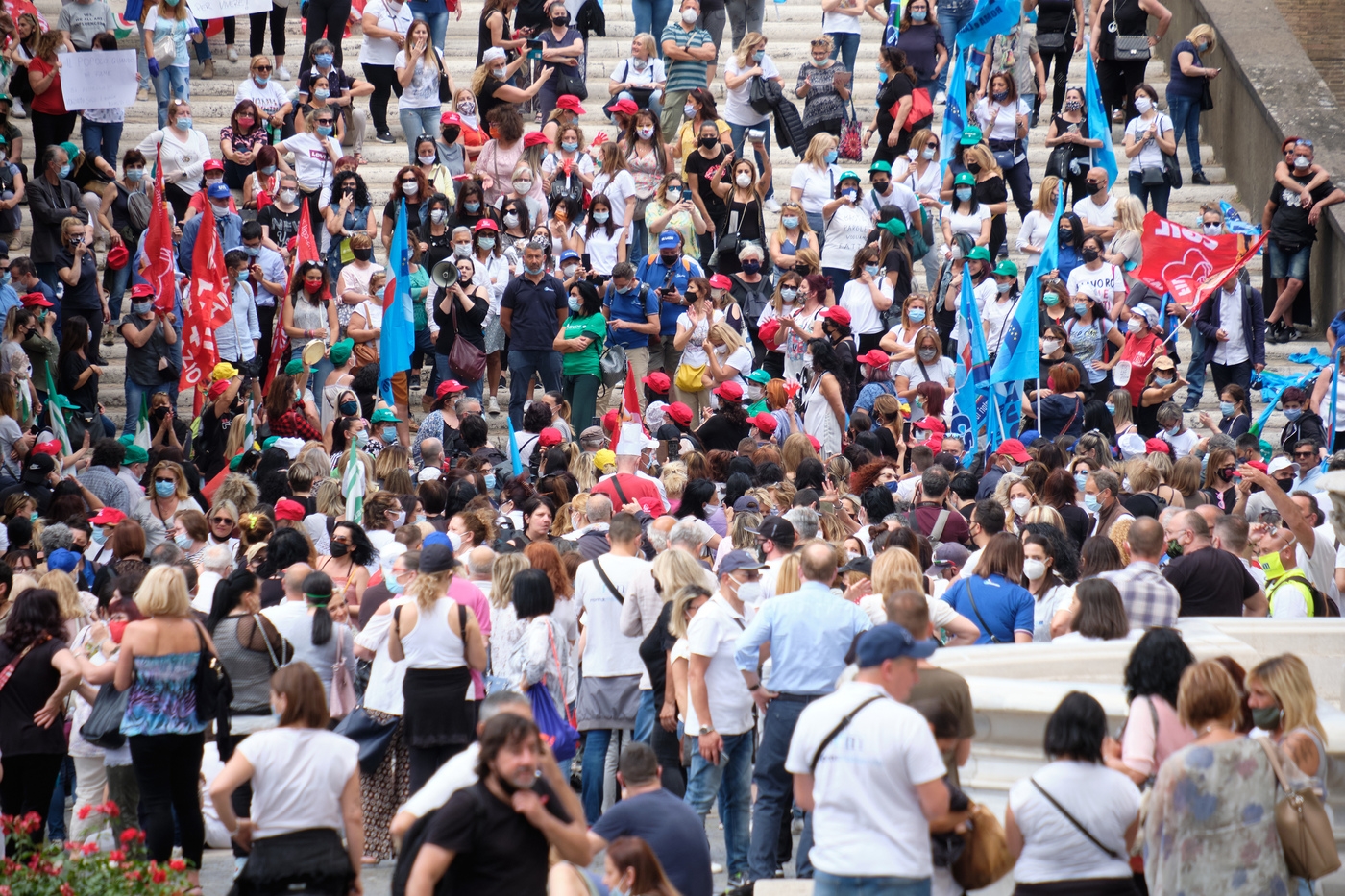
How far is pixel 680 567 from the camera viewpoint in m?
8.46

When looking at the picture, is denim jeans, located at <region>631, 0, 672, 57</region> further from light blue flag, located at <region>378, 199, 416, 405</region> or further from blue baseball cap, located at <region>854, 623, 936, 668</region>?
blue baseball cap, located at <region>854, 623, 936, 668</region>

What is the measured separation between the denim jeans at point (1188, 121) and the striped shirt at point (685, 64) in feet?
17.1

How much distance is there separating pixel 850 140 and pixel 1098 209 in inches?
117

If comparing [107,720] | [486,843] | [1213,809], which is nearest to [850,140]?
[107,720]

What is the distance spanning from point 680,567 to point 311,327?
8.21 metres

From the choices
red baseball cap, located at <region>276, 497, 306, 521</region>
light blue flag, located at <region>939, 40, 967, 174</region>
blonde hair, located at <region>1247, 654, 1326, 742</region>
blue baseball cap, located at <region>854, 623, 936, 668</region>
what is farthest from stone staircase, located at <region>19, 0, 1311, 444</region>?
blue baseball cap, located at <region>854, 623, 936, 668</region>

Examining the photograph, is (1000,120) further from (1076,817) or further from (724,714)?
(1076,817)

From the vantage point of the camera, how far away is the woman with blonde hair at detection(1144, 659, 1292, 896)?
5.45 m

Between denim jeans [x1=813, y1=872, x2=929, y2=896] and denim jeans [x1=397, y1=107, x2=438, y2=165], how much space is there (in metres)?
14.2

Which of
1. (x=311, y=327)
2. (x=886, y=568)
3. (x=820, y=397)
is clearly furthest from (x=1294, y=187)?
(x=886, y=568)

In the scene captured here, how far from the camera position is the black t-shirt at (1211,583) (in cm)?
898

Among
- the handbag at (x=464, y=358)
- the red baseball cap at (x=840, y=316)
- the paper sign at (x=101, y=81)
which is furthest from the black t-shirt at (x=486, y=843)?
the paper sign at (x=101, y=81)

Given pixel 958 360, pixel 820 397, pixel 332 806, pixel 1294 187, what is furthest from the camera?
pixel 1294 187

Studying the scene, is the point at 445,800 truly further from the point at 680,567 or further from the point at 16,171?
the point at 16,171
